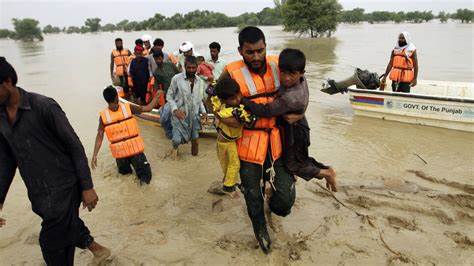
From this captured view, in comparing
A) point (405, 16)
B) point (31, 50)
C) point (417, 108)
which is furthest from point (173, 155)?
point (405, 16)

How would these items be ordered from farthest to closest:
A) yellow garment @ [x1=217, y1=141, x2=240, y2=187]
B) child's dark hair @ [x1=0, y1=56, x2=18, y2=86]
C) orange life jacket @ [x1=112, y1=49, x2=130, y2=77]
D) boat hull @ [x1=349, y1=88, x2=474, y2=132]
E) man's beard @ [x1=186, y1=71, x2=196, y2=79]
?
orange life jacket @ [x1=112, y1=49, x2=130, y2=77]
boat hull @ [x1=349, y1=88, x2=474, y2=132]
man's beard @ [x1=186, y1=71, x2=196, y2=79]
yellow garment @ [x1=217, y1=141, x2=240, y2=187]
child's dark hair @ [x1=0, y1=56, x2=18, y2=86]

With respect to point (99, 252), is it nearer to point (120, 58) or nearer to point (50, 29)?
point (120, 58)

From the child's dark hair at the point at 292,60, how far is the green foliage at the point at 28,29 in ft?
225

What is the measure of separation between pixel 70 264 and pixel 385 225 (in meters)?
2.84

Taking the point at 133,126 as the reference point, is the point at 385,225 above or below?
below

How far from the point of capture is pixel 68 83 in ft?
48.5

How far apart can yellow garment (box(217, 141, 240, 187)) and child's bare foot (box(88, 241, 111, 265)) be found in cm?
120

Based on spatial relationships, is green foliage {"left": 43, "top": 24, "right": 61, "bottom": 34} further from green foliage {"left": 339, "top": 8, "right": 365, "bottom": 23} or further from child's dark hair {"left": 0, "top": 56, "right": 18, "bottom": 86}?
child's dark hair {"left": 0, "top": 56, "right": 18, "bottom": 86}

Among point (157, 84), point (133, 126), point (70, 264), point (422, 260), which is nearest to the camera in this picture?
point (70, 264)

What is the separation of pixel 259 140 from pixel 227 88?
0.50 meters

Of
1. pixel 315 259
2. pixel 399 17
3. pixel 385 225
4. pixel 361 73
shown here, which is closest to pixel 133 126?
pixel 315 259

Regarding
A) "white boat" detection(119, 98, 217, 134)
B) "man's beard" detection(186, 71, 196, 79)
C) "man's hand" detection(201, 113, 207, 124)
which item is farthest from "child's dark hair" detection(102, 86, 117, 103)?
"man's hand" detection(201, 113, 207, 124)

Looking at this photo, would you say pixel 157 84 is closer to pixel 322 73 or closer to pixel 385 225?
pixel 385 225

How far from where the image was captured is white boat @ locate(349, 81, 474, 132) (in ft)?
21.5
